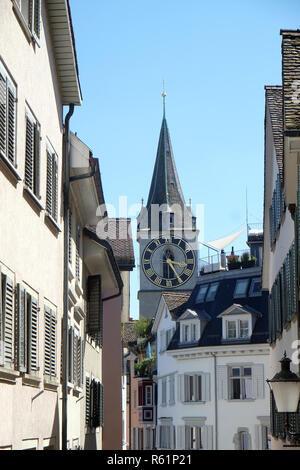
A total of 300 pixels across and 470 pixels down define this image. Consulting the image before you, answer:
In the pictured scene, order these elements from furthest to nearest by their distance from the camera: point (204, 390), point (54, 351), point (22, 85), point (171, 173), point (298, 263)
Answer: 1. point (171, 173)
2. point (204, 390)
3. point (54, 351)
4. point (298, 263)
5. point (22, 85)

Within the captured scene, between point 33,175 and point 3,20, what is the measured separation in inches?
103

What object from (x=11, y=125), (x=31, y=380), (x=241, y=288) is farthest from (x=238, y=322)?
(x=11, y=125)

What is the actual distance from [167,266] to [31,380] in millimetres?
106629

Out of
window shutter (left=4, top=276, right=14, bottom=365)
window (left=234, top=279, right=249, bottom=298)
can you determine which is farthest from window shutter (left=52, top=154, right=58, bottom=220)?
window (left=234, top=279, right=249, bottom=298)

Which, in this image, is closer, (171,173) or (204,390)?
(204,390)

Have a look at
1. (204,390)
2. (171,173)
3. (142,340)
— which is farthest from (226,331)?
(171,173)

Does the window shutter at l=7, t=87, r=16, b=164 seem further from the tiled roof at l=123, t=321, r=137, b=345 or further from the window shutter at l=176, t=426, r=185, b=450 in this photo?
the tiled roof at l=123, t=321, r=137, b=345

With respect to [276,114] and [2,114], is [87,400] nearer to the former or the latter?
[276,114]

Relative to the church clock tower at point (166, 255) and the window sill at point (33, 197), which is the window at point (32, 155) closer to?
the window sill at point (33, 197)

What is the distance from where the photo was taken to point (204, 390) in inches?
2074

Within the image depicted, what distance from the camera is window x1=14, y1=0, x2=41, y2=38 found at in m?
11.3

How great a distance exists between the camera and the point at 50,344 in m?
13.7

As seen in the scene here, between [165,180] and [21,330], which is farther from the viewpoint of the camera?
[165,180]

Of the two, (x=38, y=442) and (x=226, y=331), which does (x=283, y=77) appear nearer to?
(x=38, y=442)
